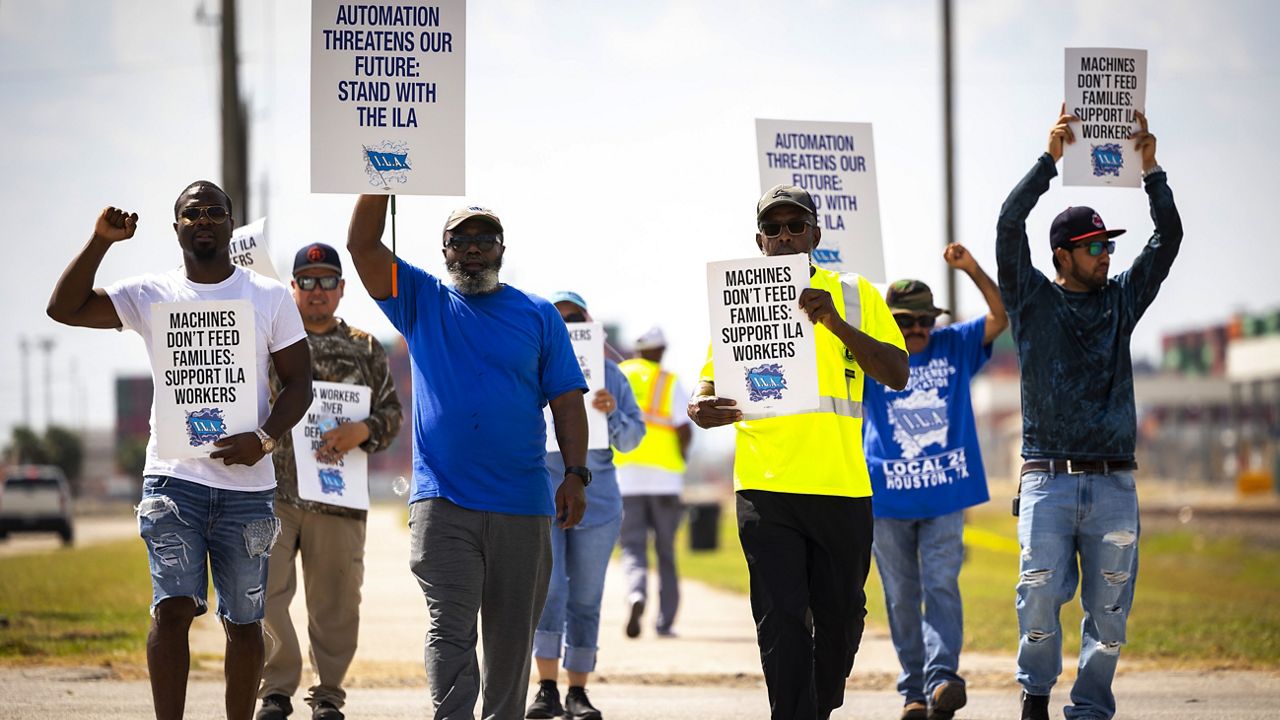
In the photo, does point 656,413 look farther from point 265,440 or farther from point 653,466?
point 265,440

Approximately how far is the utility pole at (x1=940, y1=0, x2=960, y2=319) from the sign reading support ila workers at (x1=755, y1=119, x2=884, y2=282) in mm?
10822

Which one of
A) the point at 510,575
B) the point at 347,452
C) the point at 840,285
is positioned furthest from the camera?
the point at 347,452

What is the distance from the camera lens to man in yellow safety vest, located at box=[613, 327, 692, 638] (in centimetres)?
1284

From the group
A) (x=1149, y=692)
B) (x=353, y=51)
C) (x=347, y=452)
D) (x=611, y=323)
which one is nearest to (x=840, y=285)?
(x=353, y=51)

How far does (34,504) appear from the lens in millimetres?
37750

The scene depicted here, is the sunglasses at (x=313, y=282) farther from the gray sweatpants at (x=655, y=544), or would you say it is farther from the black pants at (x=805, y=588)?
the gray sweatpants at (x=655, y=544)

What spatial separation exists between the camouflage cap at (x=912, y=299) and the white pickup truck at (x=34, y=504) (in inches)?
1257

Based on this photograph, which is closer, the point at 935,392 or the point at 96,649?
the point at 935,392

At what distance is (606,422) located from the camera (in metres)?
9.43

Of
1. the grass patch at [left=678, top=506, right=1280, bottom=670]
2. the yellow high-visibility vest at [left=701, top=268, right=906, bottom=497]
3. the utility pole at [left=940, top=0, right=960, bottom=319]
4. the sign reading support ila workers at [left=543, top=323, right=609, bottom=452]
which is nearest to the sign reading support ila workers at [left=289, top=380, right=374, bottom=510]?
the sign reading support ila workers at [left=543, top=323, right=609, bottom=452]

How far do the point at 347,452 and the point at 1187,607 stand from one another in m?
10.8

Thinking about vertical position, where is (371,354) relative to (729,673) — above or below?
above

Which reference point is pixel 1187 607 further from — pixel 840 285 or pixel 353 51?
pixel 353 51

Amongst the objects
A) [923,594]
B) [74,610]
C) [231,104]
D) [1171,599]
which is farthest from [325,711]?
[231,104]
